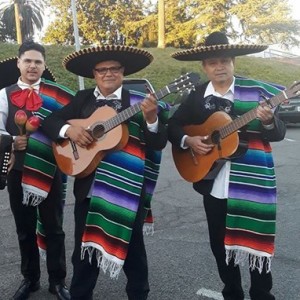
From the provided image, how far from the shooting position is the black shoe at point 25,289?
3.27 m

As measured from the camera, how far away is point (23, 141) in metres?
2.95

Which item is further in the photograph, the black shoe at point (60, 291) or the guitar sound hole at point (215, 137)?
the black shoe at point (60, 291)

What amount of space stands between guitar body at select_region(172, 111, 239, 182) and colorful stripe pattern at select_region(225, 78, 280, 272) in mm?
96

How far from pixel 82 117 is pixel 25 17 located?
3711 cm

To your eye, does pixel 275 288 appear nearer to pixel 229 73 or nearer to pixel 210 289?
pixel 210 289

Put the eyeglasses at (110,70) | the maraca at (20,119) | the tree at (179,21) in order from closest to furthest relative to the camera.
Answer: the eyeglasses at (110,70)
the maraca at (20,119)
the tree at (179,21)

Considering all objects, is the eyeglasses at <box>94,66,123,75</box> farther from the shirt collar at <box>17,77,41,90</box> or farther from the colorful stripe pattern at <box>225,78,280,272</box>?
the colorful stripe pattern at <box>225,78,280,272</box>

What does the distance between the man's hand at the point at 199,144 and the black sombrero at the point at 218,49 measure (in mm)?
514

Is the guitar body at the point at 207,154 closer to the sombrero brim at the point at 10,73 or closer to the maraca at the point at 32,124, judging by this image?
the maraca at the point at 32,124

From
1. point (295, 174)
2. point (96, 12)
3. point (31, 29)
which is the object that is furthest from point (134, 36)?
point (295, 174)

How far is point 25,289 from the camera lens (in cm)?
330

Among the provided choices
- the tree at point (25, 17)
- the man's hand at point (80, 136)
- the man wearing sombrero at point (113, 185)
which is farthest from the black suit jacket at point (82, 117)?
the tree at point (25, 17)

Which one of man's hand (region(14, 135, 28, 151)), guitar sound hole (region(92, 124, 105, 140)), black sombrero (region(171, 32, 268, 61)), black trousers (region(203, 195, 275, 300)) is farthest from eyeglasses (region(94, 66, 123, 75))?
black trousers (region(203, 195, 275, 300))

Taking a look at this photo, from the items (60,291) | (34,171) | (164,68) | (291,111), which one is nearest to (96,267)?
(60,291)
